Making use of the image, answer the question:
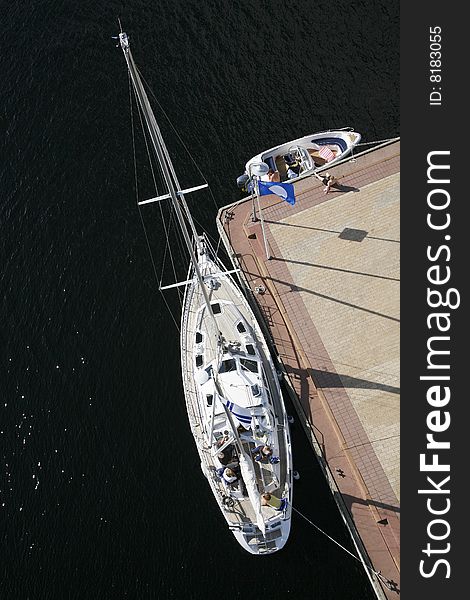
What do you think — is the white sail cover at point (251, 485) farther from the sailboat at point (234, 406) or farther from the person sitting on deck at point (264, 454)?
the person sitting on deck at point (264, 454)

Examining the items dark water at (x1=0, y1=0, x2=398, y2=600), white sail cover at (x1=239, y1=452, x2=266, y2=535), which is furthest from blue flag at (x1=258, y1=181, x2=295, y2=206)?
white sail cover at (x1=239, y1=452, x2=266, y2=535)

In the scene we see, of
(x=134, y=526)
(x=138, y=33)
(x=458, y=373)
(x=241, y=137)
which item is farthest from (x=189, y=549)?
(x=138, y=33)

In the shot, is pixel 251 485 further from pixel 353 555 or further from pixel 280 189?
pixel 280 189

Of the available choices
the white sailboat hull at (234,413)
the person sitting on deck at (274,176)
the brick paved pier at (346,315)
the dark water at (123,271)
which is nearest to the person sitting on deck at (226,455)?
the white sailboat hull at (234,413)

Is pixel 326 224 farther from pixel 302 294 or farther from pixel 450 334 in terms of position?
pixel 450 334

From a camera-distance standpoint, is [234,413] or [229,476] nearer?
[229,476]

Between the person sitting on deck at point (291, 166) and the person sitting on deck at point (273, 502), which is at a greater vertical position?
the person sitting on deck at point (291, 166)

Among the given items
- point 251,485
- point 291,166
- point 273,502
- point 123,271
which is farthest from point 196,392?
point 291,166
